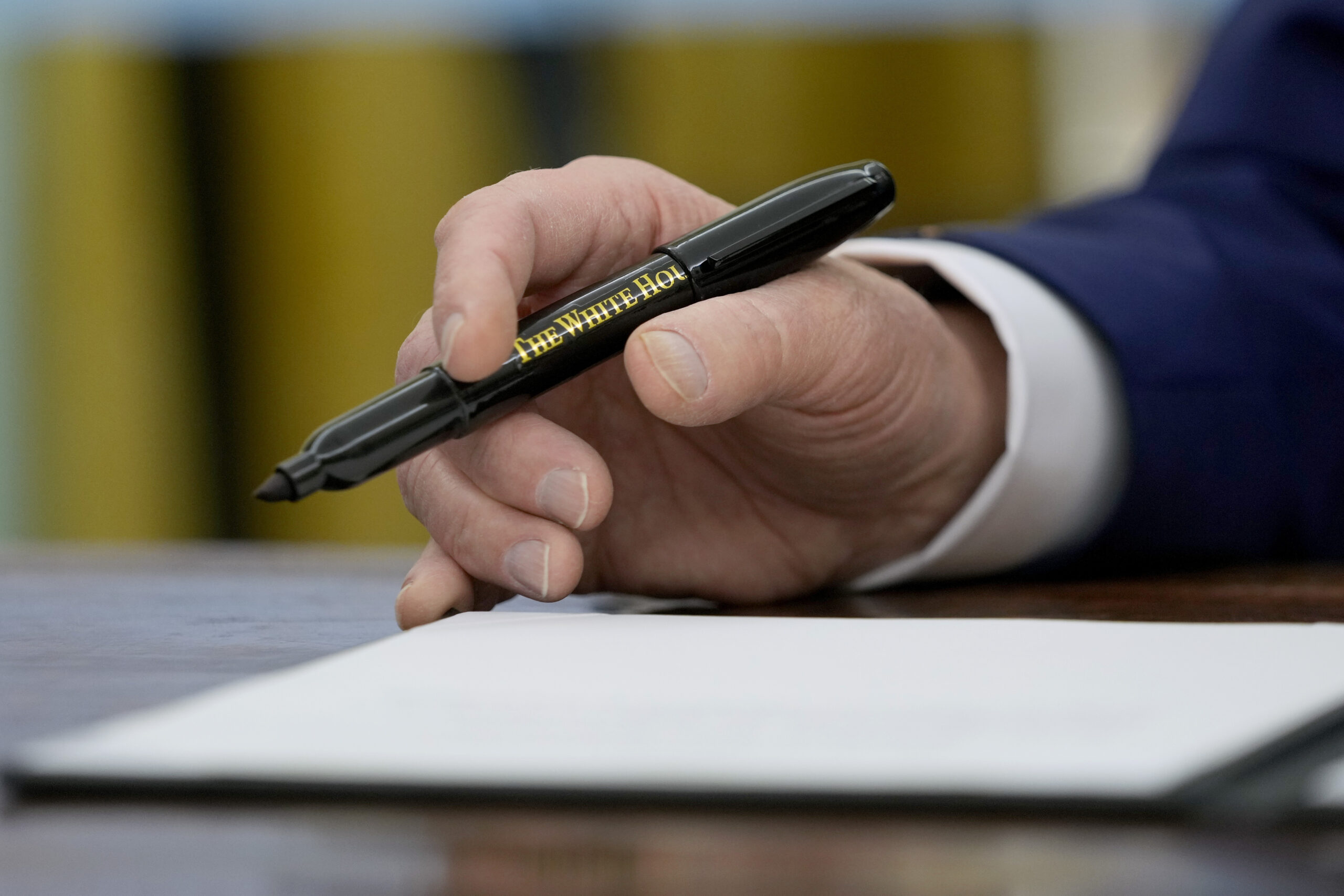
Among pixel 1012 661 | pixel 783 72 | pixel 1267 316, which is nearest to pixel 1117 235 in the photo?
pixel 1267 316

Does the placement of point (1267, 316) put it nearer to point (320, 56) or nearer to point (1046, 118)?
point (1046, 118)

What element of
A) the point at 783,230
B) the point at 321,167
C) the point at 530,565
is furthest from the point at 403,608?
the point at 321,167

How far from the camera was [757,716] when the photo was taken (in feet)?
0.74

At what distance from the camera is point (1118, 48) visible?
5.46ft

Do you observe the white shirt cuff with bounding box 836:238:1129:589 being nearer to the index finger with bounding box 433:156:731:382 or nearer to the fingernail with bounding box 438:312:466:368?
the index finger with bounding box 433:156:731:382

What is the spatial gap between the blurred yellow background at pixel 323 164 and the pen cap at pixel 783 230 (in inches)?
48.8

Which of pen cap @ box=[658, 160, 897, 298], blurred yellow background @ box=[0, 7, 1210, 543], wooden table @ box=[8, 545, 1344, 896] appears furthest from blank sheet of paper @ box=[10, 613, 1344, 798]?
blurred yellow background @ box=[0, 7, 1210, 543]

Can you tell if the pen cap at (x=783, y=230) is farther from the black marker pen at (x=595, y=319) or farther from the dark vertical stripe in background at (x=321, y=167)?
the dark vertical stripe in background at (x=321, y=167)

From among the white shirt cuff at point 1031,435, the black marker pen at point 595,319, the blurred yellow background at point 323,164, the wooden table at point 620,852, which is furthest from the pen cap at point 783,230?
the blurred yellow background at point 323,164

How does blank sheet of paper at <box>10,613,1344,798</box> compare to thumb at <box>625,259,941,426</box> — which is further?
thumb at <box>625,259,941,426</box>

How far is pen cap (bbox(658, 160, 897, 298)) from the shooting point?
1.40 feet

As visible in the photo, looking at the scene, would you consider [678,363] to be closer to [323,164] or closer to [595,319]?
[595,319]

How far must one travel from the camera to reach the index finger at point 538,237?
1.21 ft

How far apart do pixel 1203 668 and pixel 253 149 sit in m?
1.61
